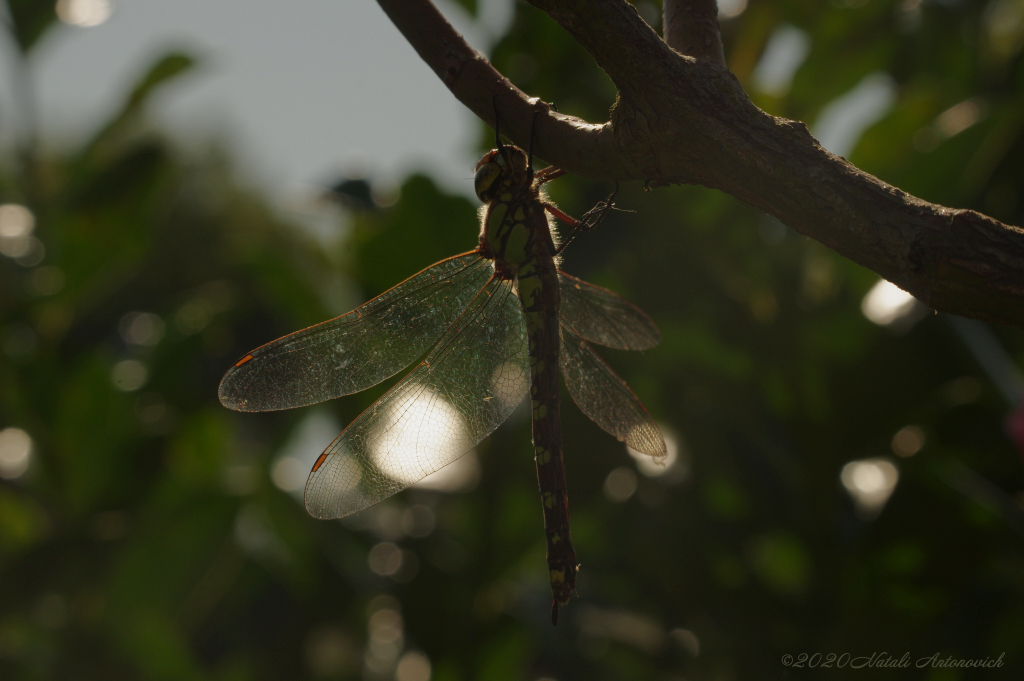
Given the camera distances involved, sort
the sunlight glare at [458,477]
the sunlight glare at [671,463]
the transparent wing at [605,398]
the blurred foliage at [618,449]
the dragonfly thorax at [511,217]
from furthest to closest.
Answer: the sunlight glare at [458,477]
the sunlight glare at [671,463]
the blurred foliage at [618,449]
the transparent wing at [605,398]
the dragonfly thorax at [511,217]

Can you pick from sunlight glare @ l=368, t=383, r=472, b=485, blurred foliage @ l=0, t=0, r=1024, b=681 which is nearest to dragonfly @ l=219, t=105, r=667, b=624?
sunlight glare @ l=368, t=383, r=472, b=485

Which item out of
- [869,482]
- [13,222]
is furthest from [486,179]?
[13,222]

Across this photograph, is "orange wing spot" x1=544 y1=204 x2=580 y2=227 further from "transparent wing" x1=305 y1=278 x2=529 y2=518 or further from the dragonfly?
"transparent wing" x1=305 y1=278 x2=529 y2=518

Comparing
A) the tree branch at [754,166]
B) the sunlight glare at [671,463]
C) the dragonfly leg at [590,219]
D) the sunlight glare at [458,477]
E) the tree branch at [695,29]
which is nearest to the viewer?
the tree branch at [754,166]

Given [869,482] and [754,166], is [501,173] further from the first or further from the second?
[869,482]

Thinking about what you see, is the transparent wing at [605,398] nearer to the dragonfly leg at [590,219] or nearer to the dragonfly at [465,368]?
the dragonfly at [465,368]

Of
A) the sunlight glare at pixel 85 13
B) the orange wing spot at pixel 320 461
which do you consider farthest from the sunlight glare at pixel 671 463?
the sunlight glare at pixel 85 13

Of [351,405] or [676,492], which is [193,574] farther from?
[676,492]
